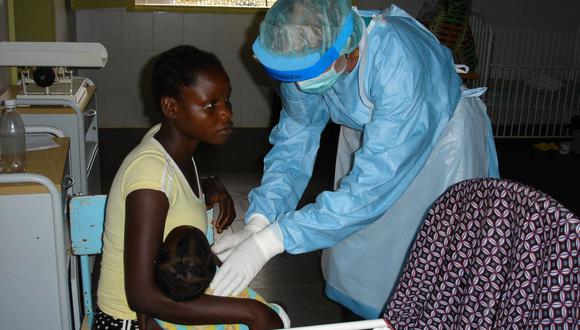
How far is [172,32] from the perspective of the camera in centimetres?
524

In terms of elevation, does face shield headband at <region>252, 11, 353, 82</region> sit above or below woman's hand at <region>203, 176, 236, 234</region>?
above

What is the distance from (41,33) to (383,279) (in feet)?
9.07

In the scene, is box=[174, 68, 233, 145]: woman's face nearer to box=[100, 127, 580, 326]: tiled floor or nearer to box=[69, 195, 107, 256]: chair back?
box=[69, 195, 107, 256]: chair back

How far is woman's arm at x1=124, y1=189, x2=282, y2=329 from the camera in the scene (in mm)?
1188

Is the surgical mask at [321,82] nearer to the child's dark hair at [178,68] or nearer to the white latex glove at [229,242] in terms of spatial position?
the child's dark hair at [178,68]

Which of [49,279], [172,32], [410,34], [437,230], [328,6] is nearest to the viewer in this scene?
[437,230]

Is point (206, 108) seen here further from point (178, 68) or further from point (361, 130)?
point (361, 130)

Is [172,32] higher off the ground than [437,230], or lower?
lower

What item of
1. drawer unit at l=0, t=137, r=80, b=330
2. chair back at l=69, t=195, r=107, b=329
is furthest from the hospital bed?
drawer unit at l=0, t=137, r=80, b=330

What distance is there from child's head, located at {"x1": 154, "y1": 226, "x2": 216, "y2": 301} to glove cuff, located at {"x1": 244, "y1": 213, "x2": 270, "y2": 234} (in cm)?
32

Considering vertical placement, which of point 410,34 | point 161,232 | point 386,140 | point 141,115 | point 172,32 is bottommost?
point 141,115

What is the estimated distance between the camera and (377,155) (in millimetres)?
1381

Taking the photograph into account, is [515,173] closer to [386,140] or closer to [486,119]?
[486,119]

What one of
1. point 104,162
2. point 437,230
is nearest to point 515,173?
point 104,162
